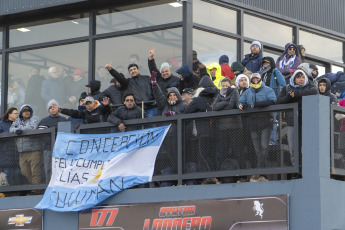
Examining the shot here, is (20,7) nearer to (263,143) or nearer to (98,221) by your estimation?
(98,221)

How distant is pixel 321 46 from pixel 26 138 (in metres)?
7.89

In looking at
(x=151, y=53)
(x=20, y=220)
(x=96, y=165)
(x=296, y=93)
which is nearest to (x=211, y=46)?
(x=151, y=53)

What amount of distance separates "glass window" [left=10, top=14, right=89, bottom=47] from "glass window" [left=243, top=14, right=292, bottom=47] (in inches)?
141

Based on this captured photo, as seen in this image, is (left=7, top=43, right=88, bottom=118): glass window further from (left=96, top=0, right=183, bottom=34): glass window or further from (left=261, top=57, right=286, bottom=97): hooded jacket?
(left=261, top=57, right=286, bottom=97): hooded jacket

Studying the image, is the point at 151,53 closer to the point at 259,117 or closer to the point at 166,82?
the point at 166,82

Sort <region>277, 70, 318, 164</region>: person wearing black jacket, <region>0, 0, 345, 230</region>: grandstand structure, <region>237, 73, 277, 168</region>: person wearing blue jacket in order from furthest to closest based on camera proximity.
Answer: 1. <region>237, 73, 277, 168</region>: person wearing blue jacket
2. <region>277, 70, 318, 164</region>: person wearing black jacket
3. <region>0, 0, 345, 230</region>: grandstand structure

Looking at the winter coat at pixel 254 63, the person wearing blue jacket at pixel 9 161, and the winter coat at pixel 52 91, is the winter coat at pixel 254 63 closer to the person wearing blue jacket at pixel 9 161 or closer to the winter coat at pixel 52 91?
the winter coat at pixel 52 91

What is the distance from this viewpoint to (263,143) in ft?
41.9

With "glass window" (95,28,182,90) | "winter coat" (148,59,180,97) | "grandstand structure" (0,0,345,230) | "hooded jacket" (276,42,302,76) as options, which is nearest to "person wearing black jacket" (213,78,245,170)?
"grandstand structure" (0,0,345,230)

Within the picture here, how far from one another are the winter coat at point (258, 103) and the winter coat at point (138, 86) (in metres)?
2.98

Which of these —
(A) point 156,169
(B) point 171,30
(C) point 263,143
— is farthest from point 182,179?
(B) point 171,30

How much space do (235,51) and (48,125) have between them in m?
4.45

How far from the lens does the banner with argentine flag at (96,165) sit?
14.0 m

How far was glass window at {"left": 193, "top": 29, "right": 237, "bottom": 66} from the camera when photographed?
653 inches
